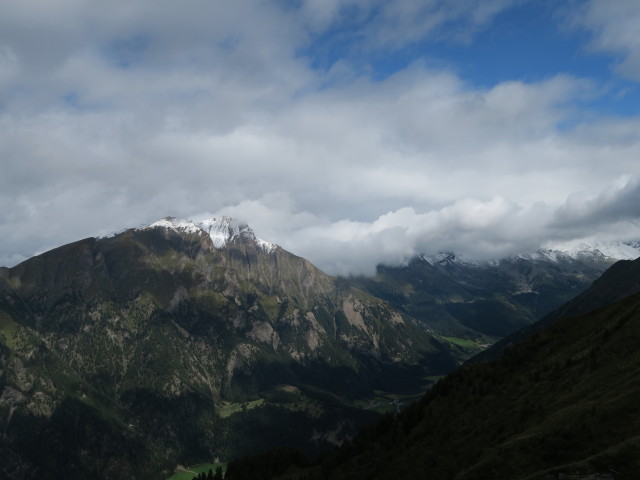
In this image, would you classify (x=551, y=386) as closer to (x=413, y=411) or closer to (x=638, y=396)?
(x=638, y=396)

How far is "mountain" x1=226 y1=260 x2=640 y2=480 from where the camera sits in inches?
2997

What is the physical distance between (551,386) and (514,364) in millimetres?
36033

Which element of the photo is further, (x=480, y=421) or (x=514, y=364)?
(x=514, y=364)

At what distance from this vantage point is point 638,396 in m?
83.2

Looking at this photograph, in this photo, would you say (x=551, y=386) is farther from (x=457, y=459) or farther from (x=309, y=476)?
(x=309, y=476)

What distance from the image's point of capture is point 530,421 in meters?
105

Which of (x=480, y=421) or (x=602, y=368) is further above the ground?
(x=602, y=368)

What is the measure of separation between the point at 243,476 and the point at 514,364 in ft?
383

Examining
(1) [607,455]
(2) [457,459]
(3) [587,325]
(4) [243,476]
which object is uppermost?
(3) [587,325]

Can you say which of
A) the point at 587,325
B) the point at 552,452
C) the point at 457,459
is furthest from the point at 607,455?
the point at 587,325

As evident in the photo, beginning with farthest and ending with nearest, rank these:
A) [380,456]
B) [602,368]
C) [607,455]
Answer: [380,456] < [602,368] < [607,455]

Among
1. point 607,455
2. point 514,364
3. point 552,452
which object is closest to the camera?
point 607,455

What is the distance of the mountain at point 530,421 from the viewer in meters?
76.1

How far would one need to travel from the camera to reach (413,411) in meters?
163
